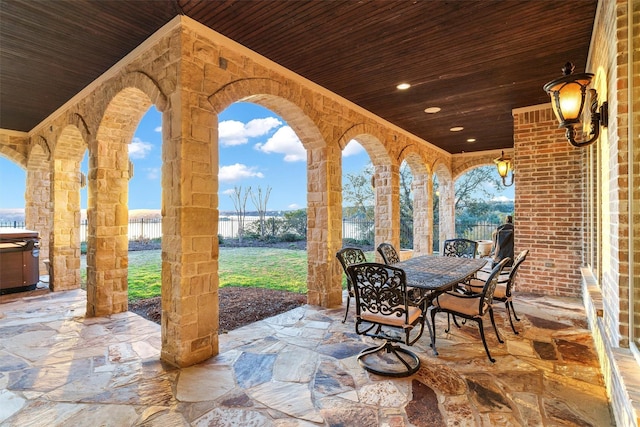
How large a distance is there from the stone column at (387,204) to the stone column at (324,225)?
64.5 inches

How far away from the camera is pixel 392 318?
2.60 m

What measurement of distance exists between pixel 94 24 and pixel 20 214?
12047mm

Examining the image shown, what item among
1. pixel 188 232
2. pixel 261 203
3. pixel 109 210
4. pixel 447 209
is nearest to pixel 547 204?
pixel 447 209

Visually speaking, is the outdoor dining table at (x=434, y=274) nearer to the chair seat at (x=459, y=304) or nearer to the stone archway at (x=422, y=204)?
the chair seat at (x=459, y=304)

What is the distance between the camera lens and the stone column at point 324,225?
14.3 feet

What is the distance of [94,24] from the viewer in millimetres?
2729

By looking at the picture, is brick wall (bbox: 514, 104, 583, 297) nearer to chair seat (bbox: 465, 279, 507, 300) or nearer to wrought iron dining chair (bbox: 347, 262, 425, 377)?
chair seat (bbox: 465, 279, 507, 300)

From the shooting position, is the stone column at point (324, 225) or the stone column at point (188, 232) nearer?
the stone column at point (188, 232)

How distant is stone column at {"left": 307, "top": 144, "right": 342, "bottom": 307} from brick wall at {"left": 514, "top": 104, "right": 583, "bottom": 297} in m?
3.06

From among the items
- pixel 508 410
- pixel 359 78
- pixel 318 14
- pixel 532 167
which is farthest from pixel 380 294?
pixel 532 167

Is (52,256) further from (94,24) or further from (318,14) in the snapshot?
(318,14)

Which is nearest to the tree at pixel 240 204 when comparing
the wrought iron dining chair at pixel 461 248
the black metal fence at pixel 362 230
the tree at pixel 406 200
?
the black metal fence at pixel 362 230

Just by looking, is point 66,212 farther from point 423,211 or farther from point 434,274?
point 423,211

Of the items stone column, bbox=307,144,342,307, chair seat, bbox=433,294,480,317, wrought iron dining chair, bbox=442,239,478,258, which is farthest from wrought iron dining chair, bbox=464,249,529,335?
stone column, bbox=307,144,342,307
